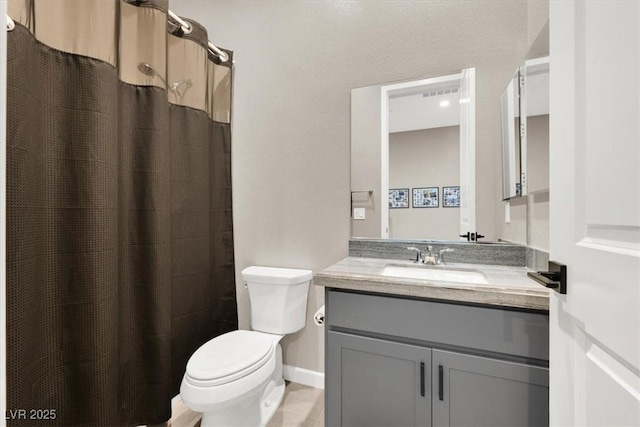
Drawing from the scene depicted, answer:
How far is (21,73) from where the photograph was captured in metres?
1.03

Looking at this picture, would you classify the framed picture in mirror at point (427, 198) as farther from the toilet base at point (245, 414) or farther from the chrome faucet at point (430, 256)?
the toilet base at point (245, 414)

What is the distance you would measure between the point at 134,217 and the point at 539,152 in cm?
178

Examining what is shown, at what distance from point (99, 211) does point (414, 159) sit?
155cm

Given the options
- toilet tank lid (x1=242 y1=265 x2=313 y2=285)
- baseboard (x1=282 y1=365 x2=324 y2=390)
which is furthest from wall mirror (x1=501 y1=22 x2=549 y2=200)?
baseboard (x1=282 y1=365 x2=324 y2=390)

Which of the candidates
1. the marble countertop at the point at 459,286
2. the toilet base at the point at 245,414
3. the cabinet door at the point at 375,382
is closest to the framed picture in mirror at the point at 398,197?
the marble countertop at the point at 459,286

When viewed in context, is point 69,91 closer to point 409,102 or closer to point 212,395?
point 212,395

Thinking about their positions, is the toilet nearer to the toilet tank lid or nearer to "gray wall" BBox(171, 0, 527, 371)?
the toilet tank lid

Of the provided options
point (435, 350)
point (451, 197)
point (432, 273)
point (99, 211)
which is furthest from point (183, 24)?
point (435, 350)

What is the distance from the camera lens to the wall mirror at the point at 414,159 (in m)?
1.55

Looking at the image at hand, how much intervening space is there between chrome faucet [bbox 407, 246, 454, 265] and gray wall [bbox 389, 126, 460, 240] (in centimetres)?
7

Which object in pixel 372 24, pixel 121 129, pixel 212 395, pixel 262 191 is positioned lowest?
pixel 212 395

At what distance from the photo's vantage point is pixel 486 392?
98 centimetres

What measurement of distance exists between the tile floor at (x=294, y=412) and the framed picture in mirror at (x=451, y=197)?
A: 4.48 feet

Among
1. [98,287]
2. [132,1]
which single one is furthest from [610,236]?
[132,1]
